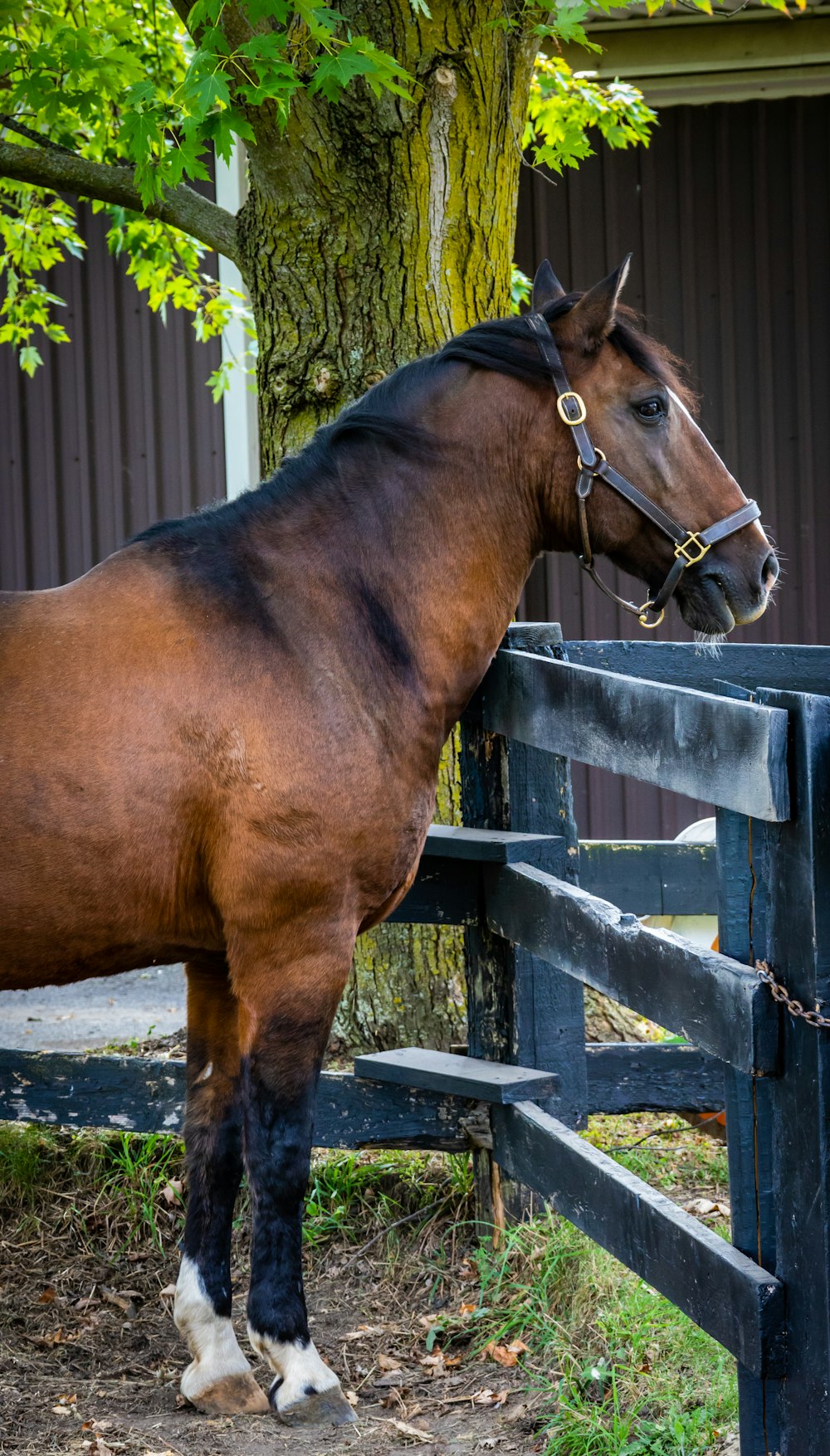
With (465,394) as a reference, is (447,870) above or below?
below

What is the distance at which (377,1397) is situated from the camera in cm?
300

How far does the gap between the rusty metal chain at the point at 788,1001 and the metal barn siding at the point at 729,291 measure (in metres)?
5.91

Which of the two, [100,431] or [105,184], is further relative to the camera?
[100,431]

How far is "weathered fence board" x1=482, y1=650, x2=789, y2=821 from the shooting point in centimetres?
195

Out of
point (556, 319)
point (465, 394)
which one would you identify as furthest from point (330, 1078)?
point (556, 319)

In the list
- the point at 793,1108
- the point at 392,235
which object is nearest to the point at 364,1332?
the point at 793,1108

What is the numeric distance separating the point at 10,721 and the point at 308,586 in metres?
0.73

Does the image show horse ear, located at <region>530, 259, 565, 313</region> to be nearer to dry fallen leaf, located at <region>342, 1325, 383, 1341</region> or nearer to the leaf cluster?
the leaf cluster

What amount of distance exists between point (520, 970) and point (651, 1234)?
3.20 ft

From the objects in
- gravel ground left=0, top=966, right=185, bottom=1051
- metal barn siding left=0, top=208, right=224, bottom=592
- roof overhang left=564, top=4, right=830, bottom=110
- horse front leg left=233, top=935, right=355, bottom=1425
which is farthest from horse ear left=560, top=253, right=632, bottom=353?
metal barn siding left=0, top=208, right=224, bottom=592

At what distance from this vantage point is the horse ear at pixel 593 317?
116 inches

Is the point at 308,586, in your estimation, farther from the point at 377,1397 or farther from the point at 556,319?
the point at 377,1397

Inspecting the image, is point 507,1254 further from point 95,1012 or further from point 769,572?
point 95,1012

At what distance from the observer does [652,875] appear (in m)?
4.14
